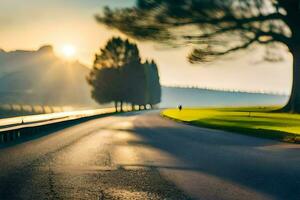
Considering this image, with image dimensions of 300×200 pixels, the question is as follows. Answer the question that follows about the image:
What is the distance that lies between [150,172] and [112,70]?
259 feet

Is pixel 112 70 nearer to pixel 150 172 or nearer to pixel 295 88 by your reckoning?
pixel 295 88

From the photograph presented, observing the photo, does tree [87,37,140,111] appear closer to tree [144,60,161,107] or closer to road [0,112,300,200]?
tree [144,60,161,107]

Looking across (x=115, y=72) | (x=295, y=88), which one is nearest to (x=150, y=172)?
(x=295, y=88)

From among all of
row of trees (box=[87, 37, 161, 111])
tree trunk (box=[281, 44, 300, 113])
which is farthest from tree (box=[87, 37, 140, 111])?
tree trunk (box=[281, 44, 300, 113])

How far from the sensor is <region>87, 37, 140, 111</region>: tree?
3556 inches

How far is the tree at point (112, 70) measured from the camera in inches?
3556

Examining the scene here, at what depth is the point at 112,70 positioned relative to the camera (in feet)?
295

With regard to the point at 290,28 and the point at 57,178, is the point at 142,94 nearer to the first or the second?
the point at 290,28

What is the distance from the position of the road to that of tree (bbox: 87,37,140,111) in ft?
237

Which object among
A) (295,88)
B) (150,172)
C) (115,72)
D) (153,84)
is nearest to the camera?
(150,172)

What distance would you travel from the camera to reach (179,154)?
51.8ft

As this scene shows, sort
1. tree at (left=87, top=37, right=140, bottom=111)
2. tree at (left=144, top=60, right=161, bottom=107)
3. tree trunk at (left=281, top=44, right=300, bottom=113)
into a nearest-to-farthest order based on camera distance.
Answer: tree trunk at (left=281, top=44, right=300, bottom=113) < tree at (left=87, top=37, right=140, bottom=111) < tree at (left=144, top=60, right=161, bottom=107)

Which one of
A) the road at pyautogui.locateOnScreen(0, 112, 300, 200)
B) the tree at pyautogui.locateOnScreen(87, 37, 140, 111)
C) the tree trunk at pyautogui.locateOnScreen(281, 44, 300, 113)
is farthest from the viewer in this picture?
the tree at pyautogui.locateOnScreen(87, 37, 140, 111)

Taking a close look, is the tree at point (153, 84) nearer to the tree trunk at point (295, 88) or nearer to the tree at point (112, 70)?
the tree at point (112, 70)
